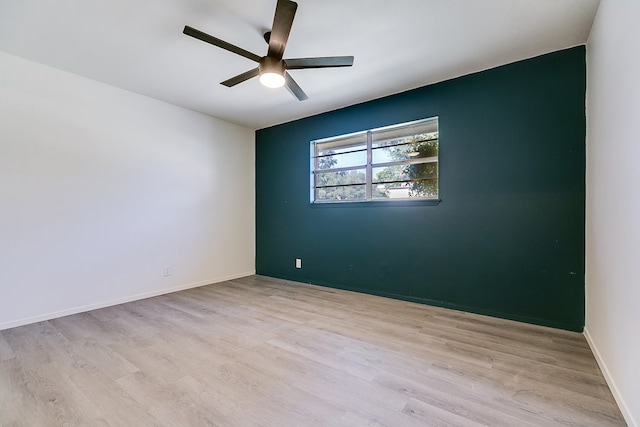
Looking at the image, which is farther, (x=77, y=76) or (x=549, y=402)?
(x=77, y=76)

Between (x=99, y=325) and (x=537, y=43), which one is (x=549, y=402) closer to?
(x=537, y=43)

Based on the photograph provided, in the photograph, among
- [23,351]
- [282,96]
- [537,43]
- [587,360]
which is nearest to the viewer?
[587,360]

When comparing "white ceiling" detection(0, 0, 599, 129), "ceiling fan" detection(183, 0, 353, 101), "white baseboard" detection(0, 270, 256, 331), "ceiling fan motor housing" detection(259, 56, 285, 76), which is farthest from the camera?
"white baseboard" detection(0, 270, 256, 331)

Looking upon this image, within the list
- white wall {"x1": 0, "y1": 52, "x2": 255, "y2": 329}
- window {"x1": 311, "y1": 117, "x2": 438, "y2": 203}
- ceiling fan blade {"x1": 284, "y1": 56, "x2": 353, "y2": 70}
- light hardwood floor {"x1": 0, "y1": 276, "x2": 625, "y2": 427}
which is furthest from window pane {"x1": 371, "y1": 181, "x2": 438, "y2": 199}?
white wall {"x1": 0, "y1": 52, "x2": 255, "y2": 329}

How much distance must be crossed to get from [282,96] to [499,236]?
2.91 metres

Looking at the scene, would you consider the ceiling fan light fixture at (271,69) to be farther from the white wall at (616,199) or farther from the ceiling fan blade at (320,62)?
the white wall at (616,199)

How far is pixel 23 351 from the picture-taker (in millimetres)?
2098

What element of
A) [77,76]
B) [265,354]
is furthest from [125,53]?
[265,354]

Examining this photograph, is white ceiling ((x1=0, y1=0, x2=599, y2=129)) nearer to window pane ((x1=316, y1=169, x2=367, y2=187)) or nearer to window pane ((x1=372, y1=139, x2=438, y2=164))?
window pane ((x1=372, y1=139, x2=438, y2=164))

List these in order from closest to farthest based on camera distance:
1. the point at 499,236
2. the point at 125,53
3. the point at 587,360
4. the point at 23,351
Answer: the point at 587,360
the point at 23,351
the point at 125,53
the point at 499,236

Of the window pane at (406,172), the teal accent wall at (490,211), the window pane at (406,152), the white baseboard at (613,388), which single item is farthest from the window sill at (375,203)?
the white baseboard at (613,388)

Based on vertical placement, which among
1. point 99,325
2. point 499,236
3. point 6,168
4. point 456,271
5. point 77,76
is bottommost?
point 99,325

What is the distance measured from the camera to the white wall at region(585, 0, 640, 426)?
4.49ft

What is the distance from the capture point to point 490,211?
9.29 ft
